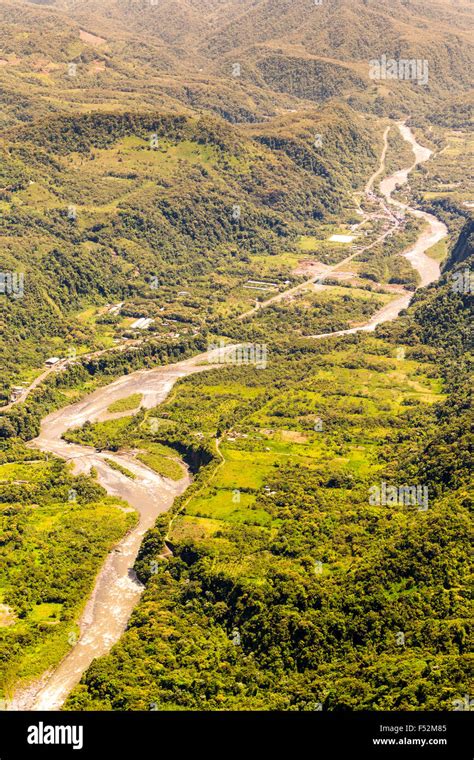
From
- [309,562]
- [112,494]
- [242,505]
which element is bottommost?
[112,494]

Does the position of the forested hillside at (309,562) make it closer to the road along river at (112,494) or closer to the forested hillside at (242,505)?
the forested hillside at (242,505)

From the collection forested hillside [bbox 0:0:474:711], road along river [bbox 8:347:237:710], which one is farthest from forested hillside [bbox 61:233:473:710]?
road along river [bbox 8:347:237:710]

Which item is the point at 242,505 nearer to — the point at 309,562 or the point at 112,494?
the point at 309,562

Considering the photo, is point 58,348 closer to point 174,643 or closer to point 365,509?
point 365,509

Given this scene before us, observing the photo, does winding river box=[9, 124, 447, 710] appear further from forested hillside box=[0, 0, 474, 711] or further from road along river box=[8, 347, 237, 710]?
forested hillside box=[0, 0, 474, 711]

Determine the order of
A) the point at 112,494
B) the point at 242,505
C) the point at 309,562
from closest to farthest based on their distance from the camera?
the point at 309,562
the point at 242,505
the point at 112,494

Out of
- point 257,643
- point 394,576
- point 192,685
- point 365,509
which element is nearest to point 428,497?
point 365,509

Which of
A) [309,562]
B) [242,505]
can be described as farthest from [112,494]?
[309,562]

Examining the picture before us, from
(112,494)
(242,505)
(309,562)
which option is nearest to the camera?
(309,562)

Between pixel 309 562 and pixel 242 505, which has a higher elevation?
pixel 309 562
